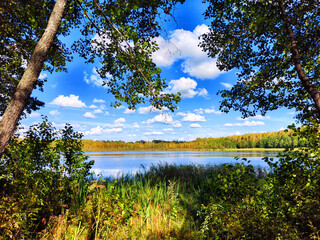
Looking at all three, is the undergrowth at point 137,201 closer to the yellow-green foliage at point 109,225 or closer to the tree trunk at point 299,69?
the yellow-green foliage at point 109,225

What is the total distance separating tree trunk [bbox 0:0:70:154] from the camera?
12.0ft

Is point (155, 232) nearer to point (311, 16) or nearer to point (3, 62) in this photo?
point (3, 62)

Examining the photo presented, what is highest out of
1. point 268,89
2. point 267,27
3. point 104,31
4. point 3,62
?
point 267,27

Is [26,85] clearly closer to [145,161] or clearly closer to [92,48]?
[92,48]

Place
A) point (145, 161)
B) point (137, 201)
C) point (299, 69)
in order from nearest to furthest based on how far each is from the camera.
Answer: point (137, 201), point (299, 69), point (145, 161)

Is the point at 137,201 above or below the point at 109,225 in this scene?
below

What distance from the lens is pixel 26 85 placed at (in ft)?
13.0

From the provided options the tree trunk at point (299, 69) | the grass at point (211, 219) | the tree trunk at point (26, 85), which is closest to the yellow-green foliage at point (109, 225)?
the grass at point (211, 219)

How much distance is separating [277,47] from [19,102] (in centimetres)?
924

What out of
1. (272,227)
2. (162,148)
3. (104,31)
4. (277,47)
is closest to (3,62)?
(104,31)

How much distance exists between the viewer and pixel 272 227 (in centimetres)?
280

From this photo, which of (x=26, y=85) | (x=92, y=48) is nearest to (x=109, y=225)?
(x=26, y=85)

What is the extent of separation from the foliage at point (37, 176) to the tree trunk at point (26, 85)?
2.45ft

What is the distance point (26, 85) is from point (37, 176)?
2135 millimetres
